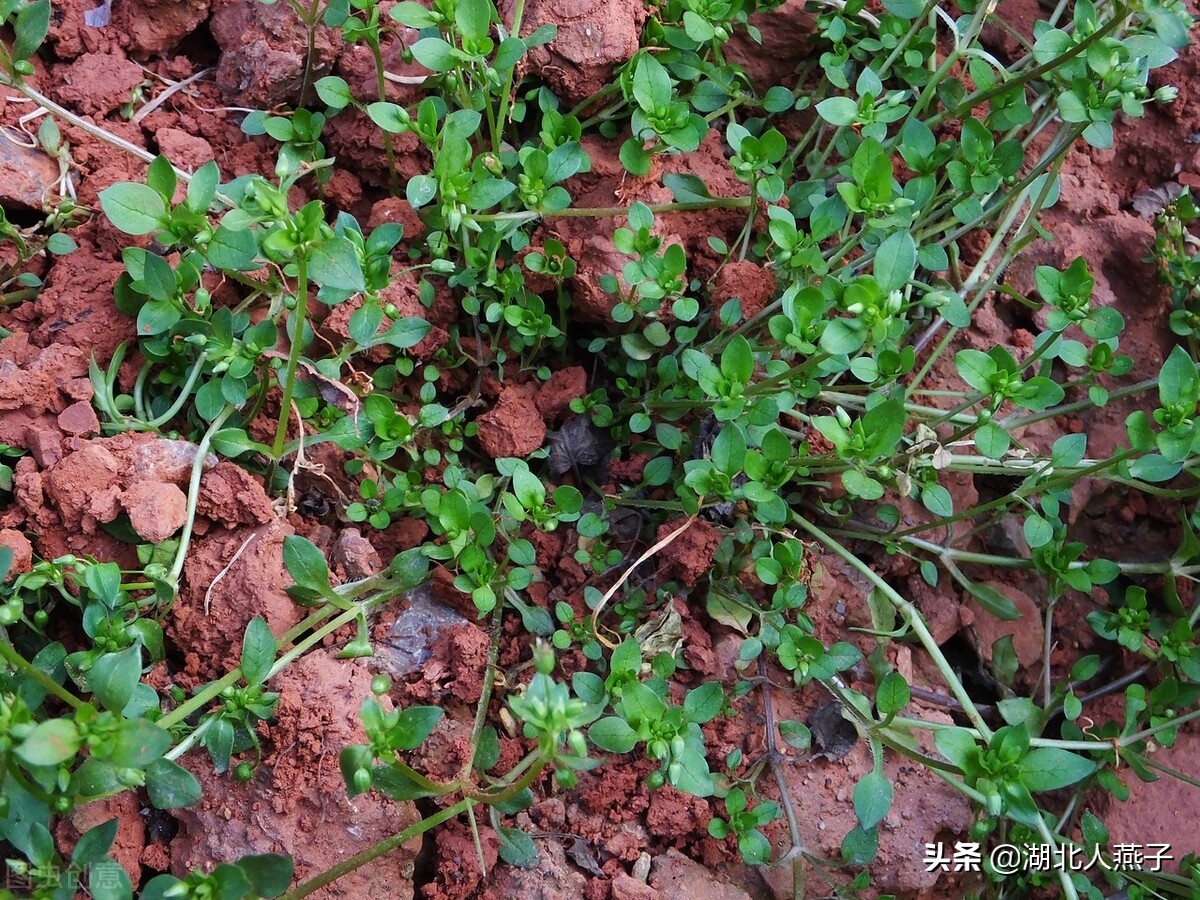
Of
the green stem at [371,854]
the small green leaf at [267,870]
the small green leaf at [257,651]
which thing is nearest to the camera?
the small green leaf at [267,870]

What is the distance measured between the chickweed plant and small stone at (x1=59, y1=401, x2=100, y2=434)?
0.15 feet

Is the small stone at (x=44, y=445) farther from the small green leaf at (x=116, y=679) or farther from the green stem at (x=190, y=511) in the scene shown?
the small green leaf at (x=116, y=679)

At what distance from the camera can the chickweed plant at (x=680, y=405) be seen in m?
2.07

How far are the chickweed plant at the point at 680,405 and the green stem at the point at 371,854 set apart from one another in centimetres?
1

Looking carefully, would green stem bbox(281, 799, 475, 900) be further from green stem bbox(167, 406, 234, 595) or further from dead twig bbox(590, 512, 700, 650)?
green stem bbox(167, 406, 234, 595)

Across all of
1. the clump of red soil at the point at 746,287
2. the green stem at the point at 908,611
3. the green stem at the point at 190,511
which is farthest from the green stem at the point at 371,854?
the clump of red soil at the point at 746,287

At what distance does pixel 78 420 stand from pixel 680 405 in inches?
56.5

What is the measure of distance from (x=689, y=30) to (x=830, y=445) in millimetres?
1120

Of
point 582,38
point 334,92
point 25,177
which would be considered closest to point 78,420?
point 25,177

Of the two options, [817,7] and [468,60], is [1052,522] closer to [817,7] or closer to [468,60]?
[817,7]

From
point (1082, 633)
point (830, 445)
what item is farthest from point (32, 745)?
point (1082, 633)

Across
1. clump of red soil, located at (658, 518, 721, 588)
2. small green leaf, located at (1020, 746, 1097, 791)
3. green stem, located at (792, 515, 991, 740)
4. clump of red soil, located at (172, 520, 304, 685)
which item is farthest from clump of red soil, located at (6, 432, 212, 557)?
small green leaf, located at (1020, 746, 1097, 791)

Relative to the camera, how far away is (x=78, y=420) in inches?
88.1

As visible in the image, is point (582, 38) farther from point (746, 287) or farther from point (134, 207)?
point (134, 207)
